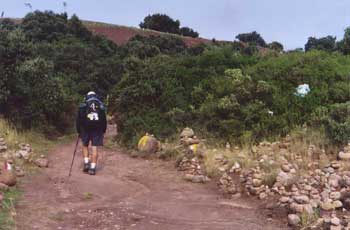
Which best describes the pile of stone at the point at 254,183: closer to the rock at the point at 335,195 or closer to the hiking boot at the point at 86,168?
the rock at the point at 335,195

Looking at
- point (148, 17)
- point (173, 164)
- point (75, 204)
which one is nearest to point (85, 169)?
point (173, 164)

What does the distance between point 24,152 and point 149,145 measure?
2805 mm

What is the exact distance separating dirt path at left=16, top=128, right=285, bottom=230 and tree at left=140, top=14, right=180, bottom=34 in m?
37.6

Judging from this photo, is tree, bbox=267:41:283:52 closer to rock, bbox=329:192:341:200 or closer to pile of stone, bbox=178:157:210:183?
pile of stone, bbox=178:157:210:183

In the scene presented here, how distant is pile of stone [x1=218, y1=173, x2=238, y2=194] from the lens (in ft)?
30.8

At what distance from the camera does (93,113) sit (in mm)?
10891

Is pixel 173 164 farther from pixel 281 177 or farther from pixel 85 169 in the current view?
pixel 281 177

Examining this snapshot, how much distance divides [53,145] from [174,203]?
6.12 m

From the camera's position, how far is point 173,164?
1159 cm

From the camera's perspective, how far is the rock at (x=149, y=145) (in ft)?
41.4

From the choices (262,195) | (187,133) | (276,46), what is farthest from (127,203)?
(276,46)

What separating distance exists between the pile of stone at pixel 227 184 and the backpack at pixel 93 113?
261 cm

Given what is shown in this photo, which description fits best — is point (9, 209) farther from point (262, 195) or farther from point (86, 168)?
point (262, 195)

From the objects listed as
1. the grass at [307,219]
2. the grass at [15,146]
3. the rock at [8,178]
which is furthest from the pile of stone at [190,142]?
the grass at [307,219]
